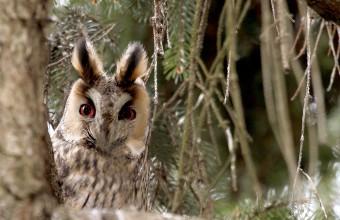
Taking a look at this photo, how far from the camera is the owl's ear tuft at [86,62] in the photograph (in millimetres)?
2465

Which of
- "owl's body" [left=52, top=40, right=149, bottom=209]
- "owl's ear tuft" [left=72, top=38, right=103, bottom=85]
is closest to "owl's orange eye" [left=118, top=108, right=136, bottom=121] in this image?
"owl's body" [left=52, top=40, right=149, bottom=209]

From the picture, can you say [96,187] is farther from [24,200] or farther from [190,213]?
[24,200]

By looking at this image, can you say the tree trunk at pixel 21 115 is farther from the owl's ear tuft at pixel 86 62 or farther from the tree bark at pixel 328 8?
the owl's ear tuft at pixel 86 62

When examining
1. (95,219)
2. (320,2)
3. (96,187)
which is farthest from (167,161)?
(95,219)

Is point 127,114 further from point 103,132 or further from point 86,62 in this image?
point 86,62

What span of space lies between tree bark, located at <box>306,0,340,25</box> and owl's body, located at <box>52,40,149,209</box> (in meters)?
1.05

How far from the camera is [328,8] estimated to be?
1.57m

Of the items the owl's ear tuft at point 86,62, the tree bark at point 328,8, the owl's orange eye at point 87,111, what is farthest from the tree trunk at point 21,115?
the owl's orange eye at point 87,111

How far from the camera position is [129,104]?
8.51 ft

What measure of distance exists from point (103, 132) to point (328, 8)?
1142 millimetres

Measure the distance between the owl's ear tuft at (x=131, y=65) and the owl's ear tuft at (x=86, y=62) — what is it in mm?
75

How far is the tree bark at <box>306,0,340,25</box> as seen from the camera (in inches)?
61.4

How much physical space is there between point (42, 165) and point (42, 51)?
0.56 feet

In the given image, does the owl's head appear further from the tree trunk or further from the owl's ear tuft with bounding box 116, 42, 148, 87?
the tree trunk
